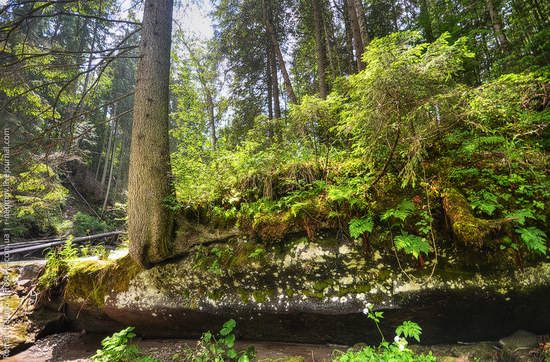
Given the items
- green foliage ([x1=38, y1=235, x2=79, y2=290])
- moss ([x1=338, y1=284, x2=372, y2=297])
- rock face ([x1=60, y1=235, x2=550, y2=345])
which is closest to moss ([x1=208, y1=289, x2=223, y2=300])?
rock face ([x1=60, y1=235, x2=550, y2=345])

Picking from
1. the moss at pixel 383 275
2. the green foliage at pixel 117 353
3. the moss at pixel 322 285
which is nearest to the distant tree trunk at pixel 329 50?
the moss at pixel 383 275

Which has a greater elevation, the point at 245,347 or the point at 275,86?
the point at 275,86

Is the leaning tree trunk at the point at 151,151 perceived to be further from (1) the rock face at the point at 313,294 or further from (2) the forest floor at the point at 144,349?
(2) the forest floor at the point at 144,349

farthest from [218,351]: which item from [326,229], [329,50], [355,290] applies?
[329,50]

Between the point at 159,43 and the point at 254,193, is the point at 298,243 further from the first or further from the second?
the point at 159,43

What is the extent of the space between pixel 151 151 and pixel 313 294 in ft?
12.6

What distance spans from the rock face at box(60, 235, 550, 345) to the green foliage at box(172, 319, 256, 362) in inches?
16.6

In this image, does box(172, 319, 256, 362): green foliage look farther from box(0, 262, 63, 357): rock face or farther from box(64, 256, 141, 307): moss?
box(0, 262, 63, 357): rock face

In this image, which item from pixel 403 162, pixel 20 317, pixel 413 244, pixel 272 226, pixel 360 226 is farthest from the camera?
pixel 20 317

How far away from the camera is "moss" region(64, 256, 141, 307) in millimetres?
4852

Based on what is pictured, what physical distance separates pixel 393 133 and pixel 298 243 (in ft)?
7.46

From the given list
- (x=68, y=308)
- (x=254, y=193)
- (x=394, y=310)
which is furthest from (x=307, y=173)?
(x=68, y=308)

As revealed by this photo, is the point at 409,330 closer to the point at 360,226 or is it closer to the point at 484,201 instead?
the point at 360,226

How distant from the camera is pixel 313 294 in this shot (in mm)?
3865
